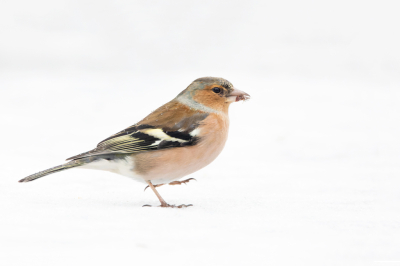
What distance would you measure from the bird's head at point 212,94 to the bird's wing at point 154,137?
353 millimetres

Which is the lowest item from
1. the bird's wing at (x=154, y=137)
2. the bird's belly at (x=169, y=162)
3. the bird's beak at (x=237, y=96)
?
the bird's belly at (x=169, y=162)

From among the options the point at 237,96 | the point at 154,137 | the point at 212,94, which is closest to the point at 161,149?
the point at 154,137

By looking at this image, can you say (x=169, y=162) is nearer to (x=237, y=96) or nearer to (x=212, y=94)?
(x=212, y=94)

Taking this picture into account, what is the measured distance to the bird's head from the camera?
5.92m

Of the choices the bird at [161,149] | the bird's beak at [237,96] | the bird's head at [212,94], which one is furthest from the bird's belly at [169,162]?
the bird's beak at [237,96]

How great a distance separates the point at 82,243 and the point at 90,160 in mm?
1450

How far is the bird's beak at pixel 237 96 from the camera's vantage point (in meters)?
5.97

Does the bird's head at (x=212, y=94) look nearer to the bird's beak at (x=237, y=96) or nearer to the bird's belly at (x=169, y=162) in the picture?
the bird's beak at (x=237, y=96)

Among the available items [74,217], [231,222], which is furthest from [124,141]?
[231,222]

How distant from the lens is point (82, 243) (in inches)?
166

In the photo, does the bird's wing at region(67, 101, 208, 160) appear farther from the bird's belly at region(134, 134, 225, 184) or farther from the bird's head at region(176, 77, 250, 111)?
the bird's head at region(176, 77, 250, 111)

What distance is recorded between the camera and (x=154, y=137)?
17.8 ft

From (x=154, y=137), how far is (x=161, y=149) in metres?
0.17

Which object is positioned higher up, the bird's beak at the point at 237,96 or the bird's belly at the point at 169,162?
the bird's beak at the point at 237,96
